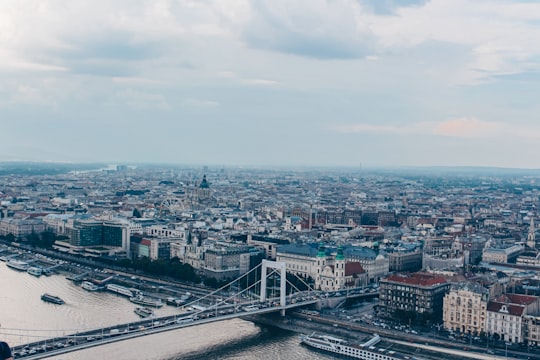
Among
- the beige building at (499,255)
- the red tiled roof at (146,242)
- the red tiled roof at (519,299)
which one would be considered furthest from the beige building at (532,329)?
the red tiled roof at (146,242)

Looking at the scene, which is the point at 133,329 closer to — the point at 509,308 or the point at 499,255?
the point at 509,308

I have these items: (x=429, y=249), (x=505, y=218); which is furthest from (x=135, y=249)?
(x=505, y=218)

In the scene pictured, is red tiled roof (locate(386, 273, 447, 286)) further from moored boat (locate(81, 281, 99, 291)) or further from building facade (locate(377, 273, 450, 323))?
moored boat (locate(81, 281, 99, 291))

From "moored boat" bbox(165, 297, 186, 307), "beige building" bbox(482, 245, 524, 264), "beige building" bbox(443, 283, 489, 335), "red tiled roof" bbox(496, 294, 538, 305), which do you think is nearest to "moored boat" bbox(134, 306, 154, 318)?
"moored boat" bbox(165, 297, 186, 307)

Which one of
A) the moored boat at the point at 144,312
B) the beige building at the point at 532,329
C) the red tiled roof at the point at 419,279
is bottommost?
the moored boat at the point at 144,312

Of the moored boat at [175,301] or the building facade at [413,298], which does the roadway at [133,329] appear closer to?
the building facade at [413,298]

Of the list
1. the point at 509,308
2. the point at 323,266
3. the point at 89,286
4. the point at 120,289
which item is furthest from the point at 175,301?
the point at 509,308
